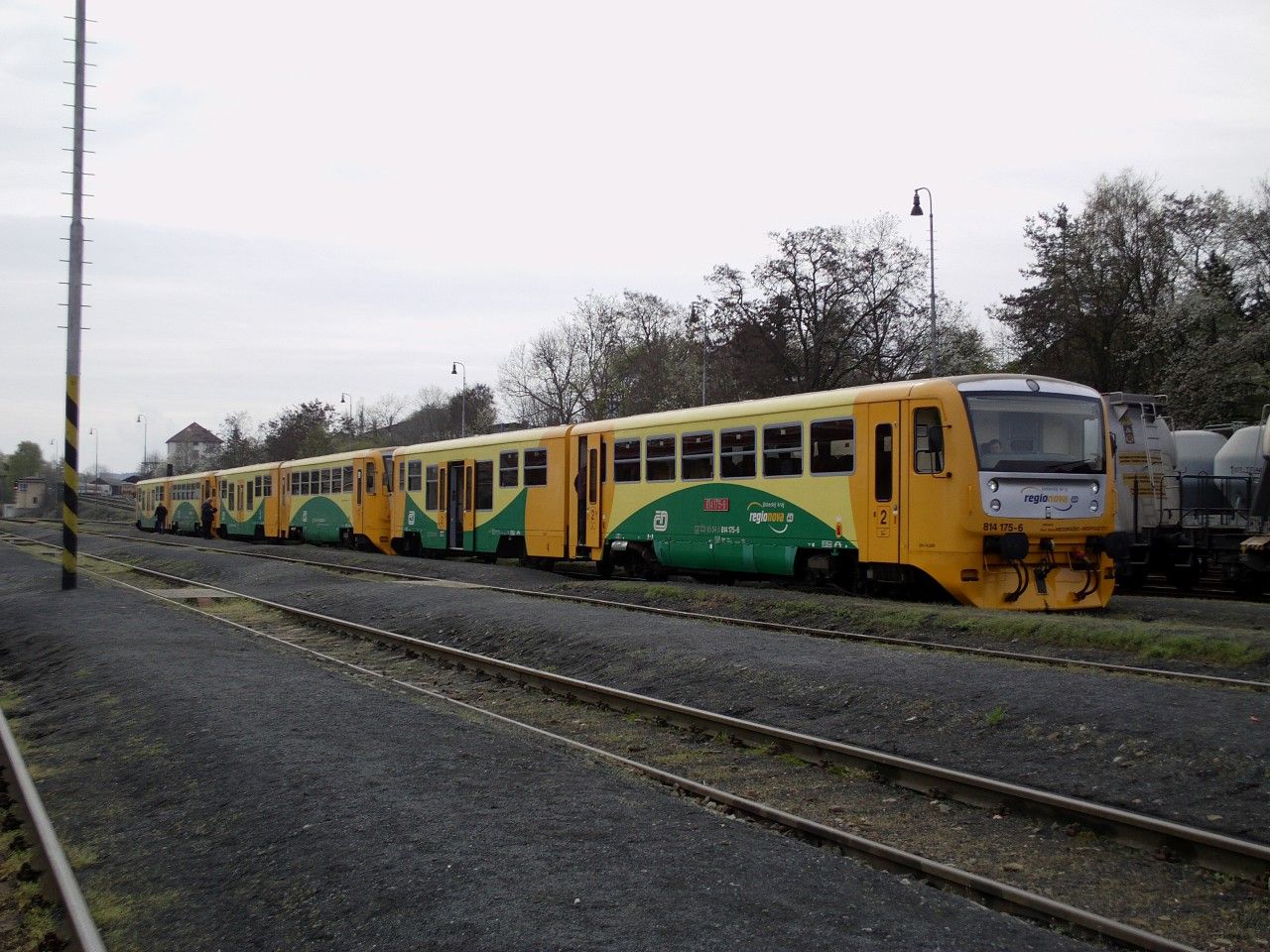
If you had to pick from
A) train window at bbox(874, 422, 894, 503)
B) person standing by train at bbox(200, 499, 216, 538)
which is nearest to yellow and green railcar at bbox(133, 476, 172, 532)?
person standing by train at bbox(200, 499, 216, 538)

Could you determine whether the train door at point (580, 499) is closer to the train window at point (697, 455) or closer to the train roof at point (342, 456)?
the train window at point (697, 455)

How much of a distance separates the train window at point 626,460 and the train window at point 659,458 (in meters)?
0.30

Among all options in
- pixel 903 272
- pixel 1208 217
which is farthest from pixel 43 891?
pixel 1208 217

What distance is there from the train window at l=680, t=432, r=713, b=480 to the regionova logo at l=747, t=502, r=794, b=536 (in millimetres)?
1224

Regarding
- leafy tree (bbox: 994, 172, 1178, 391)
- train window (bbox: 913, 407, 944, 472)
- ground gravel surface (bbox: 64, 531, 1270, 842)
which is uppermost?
leafy tree (bbox: 994, 172, 1178, 391)

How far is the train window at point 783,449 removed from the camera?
16.9 m

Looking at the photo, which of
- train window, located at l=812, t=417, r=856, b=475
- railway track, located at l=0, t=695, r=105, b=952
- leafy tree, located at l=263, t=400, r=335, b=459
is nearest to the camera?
railway track, located at l=0, t=695, r=105, b=952

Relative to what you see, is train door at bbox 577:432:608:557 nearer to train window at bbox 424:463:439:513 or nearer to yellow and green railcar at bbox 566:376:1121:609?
yellow and green railcar at bbox 566:376:1121:609

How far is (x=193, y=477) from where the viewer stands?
54.6m

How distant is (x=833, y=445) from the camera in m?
16.2

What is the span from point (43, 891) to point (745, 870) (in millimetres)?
3522

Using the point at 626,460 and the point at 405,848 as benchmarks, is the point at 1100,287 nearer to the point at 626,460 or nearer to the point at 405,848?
the point at 626,460

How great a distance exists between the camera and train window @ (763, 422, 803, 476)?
666 inches

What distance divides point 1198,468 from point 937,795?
18790mm
